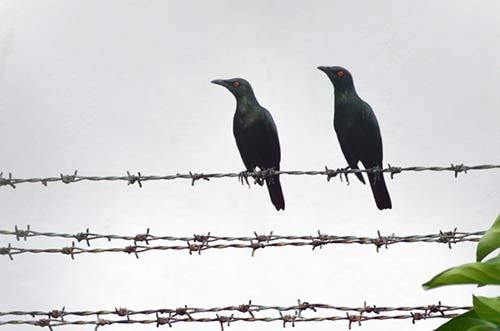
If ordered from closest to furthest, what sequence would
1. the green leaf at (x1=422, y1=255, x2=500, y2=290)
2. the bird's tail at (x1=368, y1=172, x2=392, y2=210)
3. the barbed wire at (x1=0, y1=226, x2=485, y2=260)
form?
1. the green leaf at (x1=422, y1=255, x2=500, y2=290)
2. the barbed wire at (x1=0, y1=226, x2=485, y2=260)
3. the bird's tail at (x1=368, y1=172, x2=392, y2=210)

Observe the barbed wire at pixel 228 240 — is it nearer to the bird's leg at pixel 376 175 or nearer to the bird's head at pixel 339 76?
the bird's leg at pixel 376 175

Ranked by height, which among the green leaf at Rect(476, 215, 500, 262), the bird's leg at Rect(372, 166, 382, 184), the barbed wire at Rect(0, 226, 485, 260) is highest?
the bird's leg at Rect(372, 166, 382, 184)

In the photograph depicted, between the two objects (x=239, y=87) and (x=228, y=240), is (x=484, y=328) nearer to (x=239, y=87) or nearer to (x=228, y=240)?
(x=228, y=240)

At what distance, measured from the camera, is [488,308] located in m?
0.64

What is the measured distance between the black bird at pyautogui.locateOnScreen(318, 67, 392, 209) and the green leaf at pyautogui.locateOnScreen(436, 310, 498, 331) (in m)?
1.27

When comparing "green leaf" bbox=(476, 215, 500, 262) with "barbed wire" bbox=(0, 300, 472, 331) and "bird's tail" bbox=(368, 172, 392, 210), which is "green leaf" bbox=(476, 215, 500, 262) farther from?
"bird's tail" bbox=(368, 172, 392, 210)

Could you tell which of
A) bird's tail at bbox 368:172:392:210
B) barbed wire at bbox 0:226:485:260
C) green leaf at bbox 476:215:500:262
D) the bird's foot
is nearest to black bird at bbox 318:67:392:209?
bird's tail at bbox 368:172:392:210

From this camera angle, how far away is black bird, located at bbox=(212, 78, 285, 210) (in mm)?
1977

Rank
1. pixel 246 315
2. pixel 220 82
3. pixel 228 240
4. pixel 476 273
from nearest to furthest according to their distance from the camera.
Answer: pixel 476 273 < pixel 228 240 < pixel 246 315 < pixel 220 82

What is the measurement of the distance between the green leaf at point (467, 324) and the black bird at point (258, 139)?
51.0 inches


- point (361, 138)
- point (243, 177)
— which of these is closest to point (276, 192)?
point (243, 177)

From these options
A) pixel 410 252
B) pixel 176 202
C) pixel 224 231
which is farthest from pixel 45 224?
pixel 410 252

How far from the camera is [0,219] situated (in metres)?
2.06

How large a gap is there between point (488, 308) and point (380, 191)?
4.30 ft
